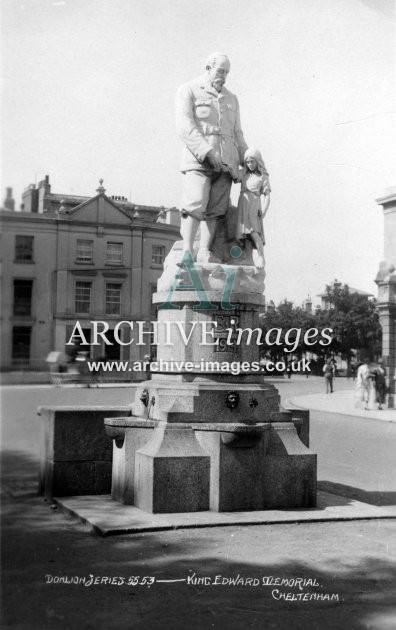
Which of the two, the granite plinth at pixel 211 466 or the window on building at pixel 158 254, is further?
the window on building at pixel 158 254

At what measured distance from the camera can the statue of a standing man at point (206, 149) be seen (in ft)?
28.6

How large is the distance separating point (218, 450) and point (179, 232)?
2.81 metres

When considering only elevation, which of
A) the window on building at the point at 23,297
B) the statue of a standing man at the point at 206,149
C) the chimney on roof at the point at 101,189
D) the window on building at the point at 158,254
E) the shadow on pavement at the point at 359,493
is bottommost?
the shadow on pavement at the point at 359,493

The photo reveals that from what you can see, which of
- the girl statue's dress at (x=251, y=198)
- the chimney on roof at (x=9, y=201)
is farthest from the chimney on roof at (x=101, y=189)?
the chimney on roof at (x=9, y=201)

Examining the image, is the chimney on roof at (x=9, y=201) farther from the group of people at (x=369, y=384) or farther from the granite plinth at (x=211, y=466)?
the group of people at (x=369, y=384)

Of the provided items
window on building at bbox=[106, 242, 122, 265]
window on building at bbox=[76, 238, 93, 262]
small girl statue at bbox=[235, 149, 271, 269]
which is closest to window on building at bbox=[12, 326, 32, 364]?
window on building at bbox=[76, 238, 93, 262]

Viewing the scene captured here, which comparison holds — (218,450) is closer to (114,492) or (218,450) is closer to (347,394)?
(114,492)

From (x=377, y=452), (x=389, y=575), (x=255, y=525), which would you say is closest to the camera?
(x=389, y=575)

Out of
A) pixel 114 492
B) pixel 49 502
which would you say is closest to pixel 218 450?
pixel 114 492

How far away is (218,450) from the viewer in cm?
783

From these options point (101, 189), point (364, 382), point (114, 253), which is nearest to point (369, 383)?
point (364, 382)

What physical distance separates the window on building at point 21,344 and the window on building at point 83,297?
1.70m

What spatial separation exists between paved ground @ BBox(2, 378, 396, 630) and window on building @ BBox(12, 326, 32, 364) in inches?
11.1

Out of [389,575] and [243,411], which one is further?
[243,411]
